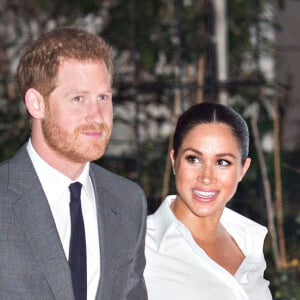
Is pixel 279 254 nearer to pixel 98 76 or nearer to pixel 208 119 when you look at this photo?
pixel 208 119

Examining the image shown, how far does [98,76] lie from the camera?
2.59m

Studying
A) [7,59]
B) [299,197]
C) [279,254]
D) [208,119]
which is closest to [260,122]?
[279,254]

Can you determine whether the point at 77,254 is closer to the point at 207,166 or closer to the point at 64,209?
the point at 64,209

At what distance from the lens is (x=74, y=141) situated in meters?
2.51

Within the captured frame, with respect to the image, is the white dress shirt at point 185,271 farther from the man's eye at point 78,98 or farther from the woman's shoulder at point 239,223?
the man's eye at point 78,98

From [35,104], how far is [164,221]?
2.31 feet

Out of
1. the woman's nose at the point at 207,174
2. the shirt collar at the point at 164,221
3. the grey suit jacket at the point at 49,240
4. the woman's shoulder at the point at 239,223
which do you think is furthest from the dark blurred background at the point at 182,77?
the grey suit jacket at the point at 49,240

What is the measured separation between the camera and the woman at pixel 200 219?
2895mm

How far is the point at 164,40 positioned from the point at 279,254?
6.65 ft

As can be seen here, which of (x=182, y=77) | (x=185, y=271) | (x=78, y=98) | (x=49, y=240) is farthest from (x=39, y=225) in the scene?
(x=182, y=77)

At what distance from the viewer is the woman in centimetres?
289

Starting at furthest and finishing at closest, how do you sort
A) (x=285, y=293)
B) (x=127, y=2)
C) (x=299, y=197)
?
(x=299, y=197), (x=127, y=2), (x=285, y=293)

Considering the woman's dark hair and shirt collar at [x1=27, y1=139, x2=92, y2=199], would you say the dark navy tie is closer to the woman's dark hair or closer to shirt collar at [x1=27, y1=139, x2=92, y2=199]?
shirt collar at [x1=27, y1=139, x2=92, y2=199]

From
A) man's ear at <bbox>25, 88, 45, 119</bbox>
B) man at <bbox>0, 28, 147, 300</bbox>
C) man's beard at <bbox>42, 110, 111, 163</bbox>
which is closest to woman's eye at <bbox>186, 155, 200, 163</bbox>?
man at <bbox>0, 28, 147, 300</bbox>
